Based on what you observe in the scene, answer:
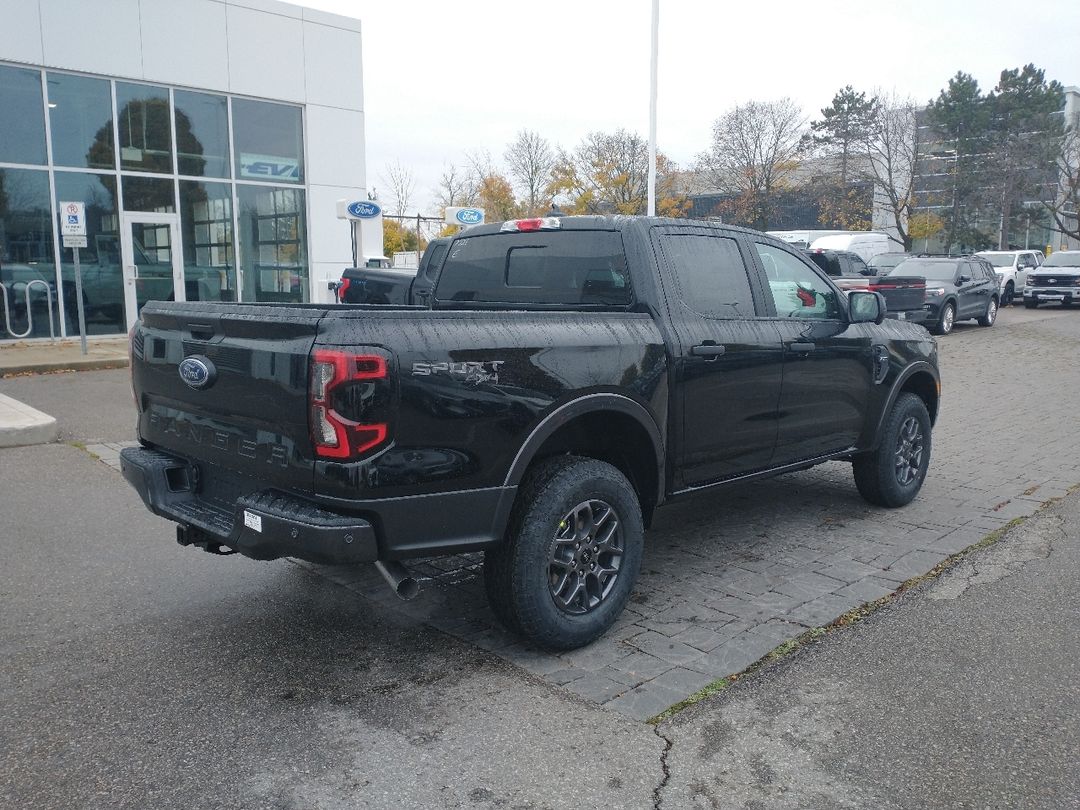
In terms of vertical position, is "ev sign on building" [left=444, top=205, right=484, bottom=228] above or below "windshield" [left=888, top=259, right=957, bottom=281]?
above

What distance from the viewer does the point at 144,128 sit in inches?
690

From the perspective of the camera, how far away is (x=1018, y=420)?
32.8 ft

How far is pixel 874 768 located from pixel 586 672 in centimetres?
116

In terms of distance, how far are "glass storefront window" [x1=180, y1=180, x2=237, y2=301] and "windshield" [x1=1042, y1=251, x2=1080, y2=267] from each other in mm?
24000

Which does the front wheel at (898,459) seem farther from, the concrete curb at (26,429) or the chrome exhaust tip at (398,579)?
the concrete curb at (26,429)

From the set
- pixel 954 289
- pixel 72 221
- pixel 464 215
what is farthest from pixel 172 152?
pixel 954 289

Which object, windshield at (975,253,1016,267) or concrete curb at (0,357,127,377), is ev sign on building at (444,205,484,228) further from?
windshield at (975,253,1016,267)

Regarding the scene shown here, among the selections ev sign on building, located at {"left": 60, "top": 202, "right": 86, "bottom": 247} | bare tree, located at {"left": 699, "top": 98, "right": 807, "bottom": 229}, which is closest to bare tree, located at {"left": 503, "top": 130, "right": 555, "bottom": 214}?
bare tree, located at {"left": 699, "top": 98, "right": 807, "bottom": 229}

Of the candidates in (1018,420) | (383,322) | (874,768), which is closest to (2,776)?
(383,322)

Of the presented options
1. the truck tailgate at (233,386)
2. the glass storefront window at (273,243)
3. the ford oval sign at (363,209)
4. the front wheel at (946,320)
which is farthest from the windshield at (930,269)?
the truck tailgate at (233,386)

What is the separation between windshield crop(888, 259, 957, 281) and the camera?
2111cm

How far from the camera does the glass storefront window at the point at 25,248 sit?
16094mm

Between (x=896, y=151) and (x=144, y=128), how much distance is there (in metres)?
43.2

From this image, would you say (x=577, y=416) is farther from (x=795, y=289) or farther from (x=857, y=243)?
(x=857, y=243)
